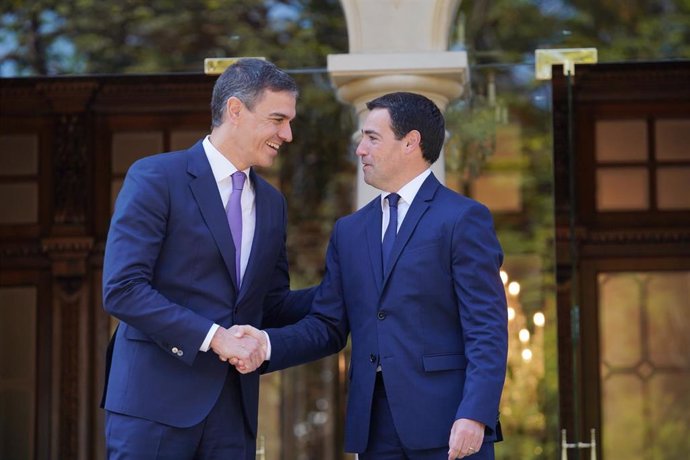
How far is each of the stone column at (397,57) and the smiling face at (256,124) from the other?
1.57 metres

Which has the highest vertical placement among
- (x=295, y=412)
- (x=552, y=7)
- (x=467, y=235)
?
(x=552, y=7)

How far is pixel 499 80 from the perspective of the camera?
21.8 feet

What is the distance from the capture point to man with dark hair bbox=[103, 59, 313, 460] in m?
3.51

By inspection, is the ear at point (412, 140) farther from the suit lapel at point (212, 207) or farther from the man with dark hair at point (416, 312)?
the suit lapel at point (212, 207)

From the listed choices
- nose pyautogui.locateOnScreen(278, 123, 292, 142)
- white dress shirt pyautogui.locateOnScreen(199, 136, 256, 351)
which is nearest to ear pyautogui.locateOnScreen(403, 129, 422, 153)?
nose pyautogui.locateOnScreen(278, 123, 292, 142)

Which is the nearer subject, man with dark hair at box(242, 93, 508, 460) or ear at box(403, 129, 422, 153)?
man with dark hair at box(242, 93, 508, 460)

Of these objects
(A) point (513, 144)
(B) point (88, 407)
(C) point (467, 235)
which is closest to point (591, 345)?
(A) point (513, 144)

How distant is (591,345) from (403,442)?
145 inches

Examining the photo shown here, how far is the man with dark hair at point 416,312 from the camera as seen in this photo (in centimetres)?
356

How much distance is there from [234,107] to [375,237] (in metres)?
0.56

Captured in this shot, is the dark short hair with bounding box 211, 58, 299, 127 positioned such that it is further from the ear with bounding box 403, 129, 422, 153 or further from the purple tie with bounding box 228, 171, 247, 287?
the ear with bounding box 403, 129, 422, 153

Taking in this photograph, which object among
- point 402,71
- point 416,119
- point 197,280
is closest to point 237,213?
point 197,280

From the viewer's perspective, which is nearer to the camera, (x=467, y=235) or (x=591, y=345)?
(x=467, y=235)

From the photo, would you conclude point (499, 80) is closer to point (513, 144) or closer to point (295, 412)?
point (513, 144)
